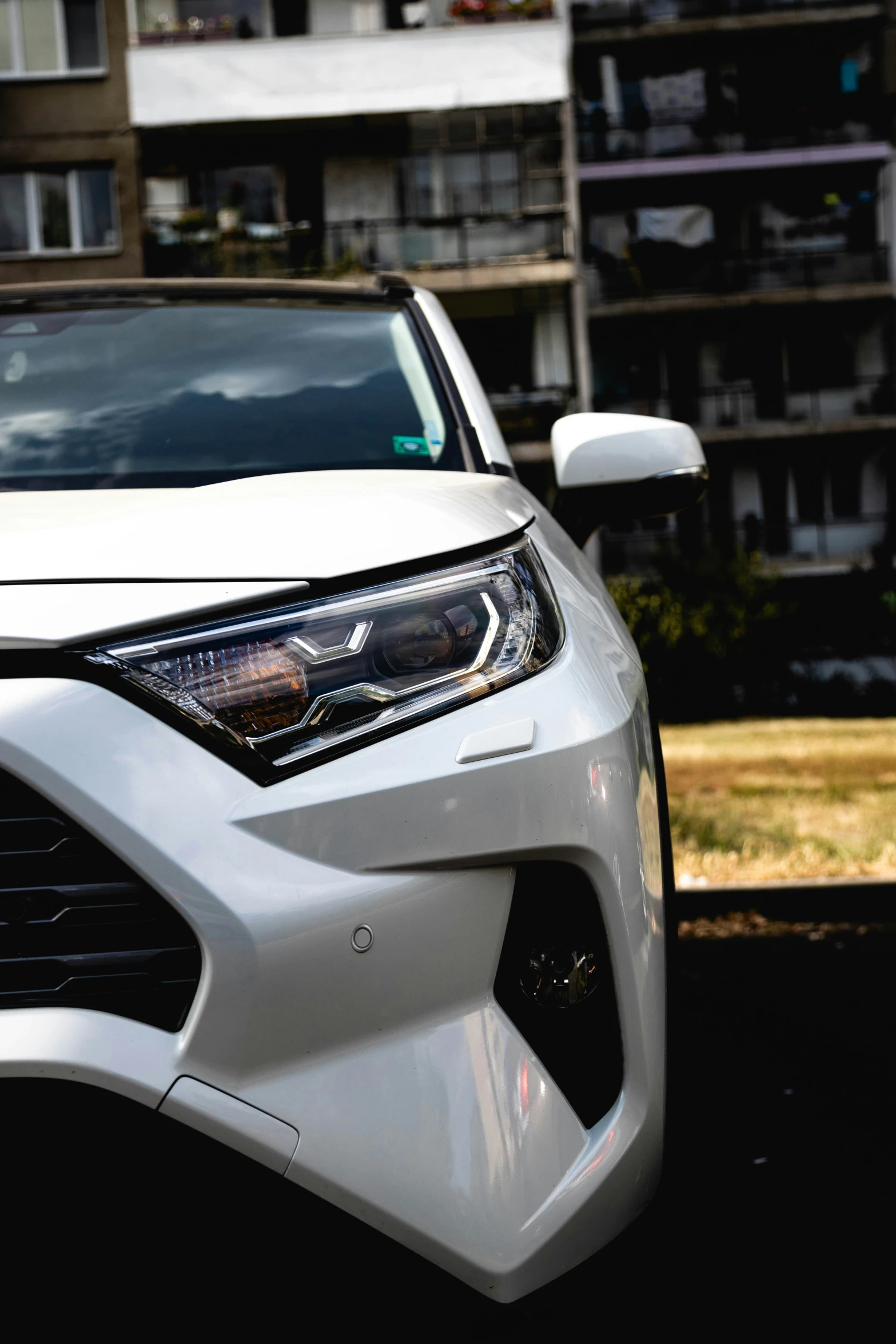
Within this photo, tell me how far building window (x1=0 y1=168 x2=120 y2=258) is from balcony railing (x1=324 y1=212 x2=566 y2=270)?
3993 millimetres

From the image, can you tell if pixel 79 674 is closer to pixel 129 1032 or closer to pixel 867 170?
pixel 129 1032

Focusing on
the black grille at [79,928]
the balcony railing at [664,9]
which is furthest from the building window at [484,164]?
the black grille at [79,928]

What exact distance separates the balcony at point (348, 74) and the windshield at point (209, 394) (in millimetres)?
21508

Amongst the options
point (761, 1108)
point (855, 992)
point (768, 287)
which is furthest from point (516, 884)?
point (768, 287)

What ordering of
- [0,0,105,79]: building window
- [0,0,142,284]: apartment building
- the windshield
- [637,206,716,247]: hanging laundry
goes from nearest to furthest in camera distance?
the windshield → [0,0,105,79]: building window → [0,0,142,284]: apartment building → [637,206,716,247]: hanging laundry

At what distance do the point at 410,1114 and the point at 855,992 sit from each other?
2375mm

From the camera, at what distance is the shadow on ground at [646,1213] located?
3.59ft

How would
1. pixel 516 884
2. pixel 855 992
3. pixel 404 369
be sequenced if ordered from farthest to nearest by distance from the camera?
pixel 855 992 → pixel 404 369 → pixel 516 884

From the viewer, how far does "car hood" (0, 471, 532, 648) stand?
3.92 ft

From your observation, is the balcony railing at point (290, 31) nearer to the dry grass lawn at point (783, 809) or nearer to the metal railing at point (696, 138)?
the metal railing at point (696, 138)

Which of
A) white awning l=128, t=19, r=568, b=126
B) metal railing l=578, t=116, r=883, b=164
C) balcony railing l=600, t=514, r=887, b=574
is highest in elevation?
metal railing l=578, t=116, r=883, b=164

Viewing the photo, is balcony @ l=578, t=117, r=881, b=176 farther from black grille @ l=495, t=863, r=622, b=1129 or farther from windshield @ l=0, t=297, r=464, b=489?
black grille @ l=495, t=863, r=622, b=1129

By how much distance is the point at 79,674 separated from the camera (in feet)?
3.83

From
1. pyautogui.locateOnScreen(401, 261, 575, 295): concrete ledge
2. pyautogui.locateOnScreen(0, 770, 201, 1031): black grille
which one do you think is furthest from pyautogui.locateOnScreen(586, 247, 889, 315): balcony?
pyautogui.locateOnScreen(0, 770, 201, 1031): black grille
